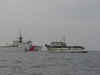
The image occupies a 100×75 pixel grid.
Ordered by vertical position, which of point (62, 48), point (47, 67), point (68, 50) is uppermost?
point (47, 67)

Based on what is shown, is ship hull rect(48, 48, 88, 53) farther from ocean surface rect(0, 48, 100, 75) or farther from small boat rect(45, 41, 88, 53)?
ocean surface rect(0, 48, 100, 75)

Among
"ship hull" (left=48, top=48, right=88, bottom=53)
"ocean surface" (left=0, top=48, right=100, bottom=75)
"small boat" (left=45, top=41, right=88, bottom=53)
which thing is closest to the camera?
"ocean surface" (left=0, top=48, right=100, bottom=75)

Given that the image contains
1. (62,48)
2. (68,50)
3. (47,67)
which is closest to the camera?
(47,67)

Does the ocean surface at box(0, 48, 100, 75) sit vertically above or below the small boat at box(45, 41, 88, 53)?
above

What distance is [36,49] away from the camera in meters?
136

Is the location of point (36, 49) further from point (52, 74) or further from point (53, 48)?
point (52, 74)

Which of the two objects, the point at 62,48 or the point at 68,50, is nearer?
the point at 68,50

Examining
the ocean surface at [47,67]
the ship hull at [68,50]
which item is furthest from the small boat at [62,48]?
the ocean surface at [47,67]

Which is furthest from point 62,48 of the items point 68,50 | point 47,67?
point 47,67

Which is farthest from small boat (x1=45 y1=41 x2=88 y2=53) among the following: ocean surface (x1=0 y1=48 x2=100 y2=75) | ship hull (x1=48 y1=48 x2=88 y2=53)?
ocean surface (x1=0 y1=48 x2=100 y2=75)

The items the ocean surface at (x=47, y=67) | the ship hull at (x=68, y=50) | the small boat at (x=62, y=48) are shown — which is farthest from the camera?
the small boat at (x=62, y=48)

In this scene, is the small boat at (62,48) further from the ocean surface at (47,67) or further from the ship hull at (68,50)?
the ocean surface at (47,67)

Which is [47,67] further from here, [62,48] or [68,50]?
[62,48]

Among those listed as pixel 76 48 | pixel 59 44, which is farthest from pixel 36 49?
pixel 76 48
